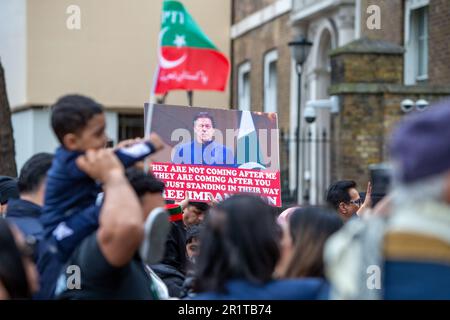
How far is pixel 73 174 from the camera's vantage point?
14.9ft

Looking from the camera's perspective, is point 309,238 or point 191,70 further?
point 191,70

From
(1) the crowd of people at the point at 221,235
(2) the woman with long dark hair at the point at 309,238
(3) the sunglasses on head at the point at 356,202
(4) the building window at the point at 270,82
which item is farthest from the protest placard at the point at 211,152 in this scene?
(4) the building window at the point at 270,82

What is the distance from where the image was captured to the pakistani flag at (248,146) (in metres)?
7.84

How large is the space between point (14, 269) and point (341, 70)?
1435 centimetres

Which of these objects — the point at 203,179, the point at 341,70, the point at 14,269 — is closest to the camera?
the point at 14,269

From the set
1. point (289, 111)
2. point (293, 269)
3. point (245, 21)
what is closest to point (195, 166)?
point (293, 269)

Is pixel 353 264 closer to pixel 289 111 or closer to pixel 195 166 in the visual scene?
pixel 195 166

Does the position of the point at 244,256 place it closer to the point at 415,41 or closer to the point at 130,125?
the point at 415,41

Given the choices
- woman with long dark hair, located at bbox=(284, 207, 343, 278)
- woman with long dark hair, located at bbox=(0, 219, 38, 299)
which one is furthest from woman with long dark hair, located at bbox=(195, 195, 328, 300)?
woman with long dark hair, located at bbox=(0, 219, 38, 299)

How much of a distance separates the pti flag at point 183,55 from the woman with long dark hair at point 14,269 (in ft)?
51.8

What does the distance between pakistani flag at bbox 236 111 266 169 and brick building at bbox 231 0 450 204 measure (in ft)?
22.6

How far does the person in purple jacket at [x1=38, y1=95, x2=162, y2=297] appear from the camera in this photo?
4574 millimetres

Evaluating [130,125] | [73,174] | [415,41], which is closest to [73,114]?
[73,174]

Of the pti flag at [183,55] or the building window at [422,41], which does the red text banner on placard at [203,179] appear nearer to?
the pti flag at [183,55]
